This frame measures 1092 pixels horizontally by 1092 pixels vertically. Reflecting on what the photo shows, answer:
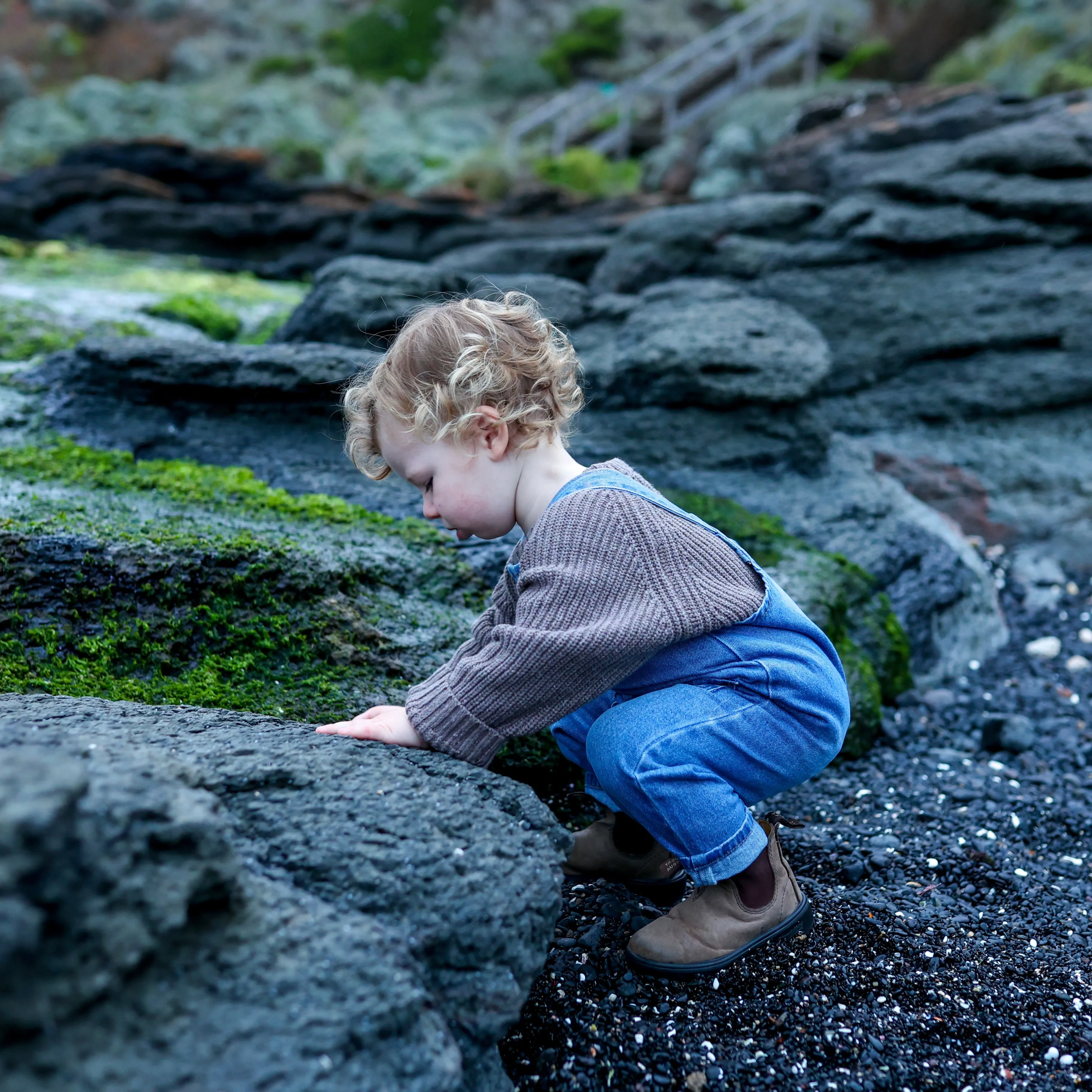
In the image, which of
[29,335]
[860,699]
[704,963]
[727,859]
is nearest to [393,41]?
[29,335]

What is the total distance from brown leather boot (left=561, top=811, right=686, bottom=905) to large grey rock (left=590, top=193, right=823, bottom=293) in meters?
5.05

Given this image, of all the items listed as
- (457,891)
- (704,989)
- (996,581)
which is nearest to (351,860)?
(457,891)

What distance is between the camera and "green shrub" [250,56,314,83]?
100 ft

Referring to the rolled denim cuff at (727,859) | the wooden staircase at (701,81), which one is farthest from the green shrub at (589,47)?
the rolled denim cuff at (727,859)

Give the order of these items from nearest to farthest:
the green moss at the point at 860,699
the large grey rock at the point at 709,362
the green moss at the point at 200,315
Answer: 1. the green moss at the point at 860,699
2. the large grey rock at the point at 709,362
3. the green moss at the point at 200,315

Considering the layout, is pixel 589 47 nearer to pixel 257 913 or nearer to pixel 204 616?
pixel 204 616

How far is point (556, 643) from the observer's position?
202cm

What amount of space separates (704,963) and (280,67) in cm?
3465

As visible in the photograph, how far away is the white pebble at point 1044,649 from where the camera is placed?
4500 millimetres

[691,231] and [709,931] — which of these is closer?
[709,931]

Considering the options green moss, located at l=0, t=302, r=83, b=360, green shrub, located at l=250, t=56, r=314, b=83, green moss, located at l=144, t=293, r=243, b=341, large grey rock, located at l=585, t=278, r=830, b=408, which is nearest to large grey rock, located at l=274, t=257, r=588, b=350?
large grey rock, located at l=585, t=278, r=830, b=408

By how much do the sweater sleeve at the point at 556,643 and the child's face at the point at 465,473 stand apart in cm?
23

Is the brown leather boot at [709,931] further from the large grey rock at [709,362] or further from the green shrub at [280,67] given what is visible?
the green shrub at [280,67]

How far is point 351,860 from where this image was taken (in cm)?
172
